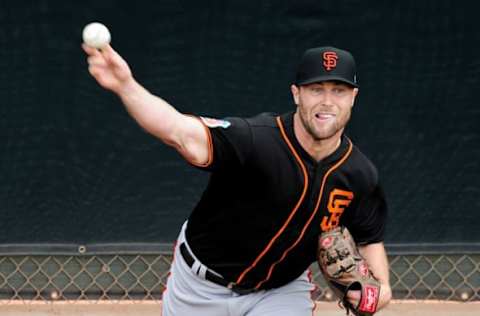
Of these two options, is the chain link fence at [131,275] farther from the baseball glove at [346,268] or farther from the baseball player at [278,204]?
the baseball glove at [346,268]

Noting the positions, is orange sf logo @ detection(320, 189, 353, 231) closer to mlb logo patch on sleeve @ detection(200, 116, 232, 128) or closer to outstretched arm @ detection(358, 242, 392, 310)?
outstretched arm @ detection(358, 242, 392, 310)

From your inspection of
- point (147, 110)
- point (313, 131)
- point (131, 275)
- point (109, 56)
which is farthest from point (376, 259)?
point (131, 275)

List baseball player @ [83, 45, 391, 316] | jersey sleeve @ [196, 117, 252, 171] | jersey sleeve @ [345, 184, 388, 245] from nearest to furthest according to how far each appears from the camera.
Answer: jersey sleeve @ [196, 117, 252, 171]
baseball player @ [83, 45, 391, 316]
jersey sleeve @ [345, 184, 388, 245]

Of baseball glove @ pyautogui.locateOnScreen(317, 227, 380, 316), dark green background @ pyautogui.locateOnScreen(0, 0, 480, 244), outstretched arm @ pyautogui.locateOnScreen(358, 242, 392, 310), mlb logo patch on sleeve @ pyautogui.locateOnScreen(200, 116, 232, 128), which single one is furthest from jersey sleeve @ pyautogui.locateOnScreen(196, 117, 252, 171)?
dark green background @ pyautogui.locateOnScreen(0, 0, 480, 244)

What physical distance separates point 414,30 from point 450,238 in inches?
44.1

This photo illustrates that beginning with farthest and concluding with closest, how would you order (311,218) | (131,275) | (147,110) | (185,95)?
(131,275)
(185,95)
(311,218)
(147,110)

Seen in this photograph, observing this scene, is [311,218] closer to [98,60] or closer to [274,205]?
[274,205]

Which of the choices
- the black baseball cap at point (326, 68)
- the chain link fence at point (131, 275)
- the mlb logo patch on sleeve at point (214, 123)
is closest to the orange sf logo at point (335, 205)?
the black baseball cap at point (326, 68)

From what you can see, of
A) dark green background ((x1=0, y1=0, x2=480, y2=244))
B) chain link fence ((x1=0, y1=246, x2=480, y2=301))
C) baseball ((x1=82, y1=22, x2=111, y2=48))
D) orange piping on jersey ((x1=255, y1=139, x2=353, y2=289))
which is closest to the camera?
baseball ((x1=82, y1=22, x2=111, y2=48))

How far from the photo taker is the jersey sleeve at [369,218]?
4.29 metres

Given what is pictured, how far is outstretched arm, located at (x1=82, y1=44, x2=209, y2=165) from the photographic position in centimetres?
330

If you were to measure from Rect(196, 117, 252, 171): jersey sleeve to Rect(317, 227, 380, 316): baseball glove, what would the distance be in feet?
1.68

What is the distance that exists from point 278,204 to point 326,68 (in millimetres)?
524

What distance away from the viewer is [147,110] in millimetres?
3424
